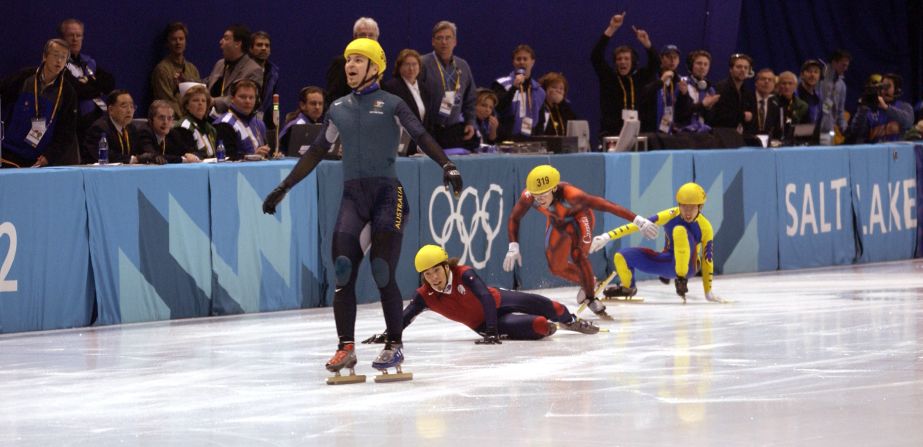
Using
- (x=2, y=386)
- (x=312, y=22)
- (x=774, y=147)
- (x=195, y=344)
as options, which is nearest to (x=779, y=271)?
(x=774, y=147)

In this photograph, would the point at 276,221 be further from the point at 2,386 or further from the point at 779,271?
the point at 779,271

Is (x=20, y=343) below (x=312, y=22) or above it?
below

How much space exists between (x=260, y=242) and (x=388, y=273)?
13.9 ft

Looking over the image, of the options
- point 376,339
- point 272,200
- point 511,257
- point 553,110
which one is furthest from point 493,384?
point 553,110

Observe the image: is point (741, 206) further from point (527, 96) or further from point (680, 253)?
point (680, 253)

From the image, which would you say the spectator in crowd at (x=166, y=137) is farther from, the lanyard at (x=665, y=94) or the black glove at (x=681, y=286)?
the lanyard at (x=665, y=94)

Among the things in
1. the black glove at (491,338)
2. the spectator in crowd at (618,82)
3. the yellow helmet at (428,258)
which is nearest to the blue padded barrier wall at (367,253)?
the black glove at (491,338)

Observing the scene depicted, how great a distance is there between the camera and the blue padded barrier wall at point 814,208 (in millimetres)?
16922

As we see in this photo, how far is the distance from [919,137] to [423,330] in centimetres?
1042

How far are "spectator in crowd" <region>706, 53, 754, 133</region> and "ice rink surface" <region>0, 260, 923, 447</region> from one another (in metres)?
4.83

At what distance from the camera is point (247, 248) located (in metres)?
12.9

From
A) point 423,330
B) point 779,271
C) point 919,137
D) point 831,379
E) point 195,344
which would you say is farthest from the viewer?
point 919,137

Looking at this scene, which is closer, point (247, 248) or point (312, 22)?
point (247, 248)

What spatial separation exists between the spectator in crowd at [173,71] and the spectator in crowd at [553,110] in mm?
3734
